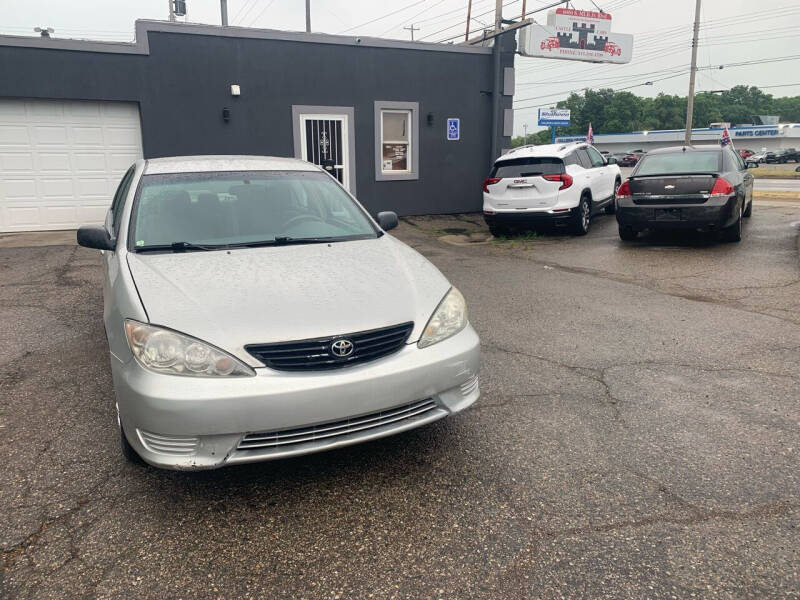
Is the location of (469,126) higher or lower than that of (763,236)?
higher

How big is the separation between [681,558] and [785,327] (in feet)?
13.7

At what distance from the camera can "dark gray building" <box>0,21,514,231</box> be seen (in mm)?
11852

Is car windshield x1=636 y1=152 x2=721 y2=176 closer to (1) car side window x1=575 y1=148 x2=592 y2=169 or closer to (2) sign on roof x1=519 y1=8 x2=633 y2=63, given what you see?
(1) car side window x1=575 y1=148 x2=592 y2=169

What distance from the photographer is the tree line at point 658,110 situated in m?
102

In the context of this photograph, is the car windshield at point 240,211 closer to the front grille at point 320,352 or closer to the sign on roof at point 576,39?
the front grille at point 320,352

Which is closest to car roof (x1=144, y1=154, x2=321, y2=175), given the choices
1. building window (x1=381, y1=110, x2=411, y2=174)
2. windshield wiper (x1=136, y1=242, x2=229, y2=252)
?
windshield wiper (x1=136, y1=242, x2=229, y2=252)

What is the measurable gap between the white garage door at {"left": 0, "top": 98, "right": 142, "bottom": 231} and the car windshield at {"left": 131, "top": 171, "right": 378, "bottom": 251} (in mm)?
9440

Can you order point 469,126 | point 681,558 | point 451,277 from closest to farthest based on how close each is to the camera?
point 681,558 < point 451,277 < point 469,126

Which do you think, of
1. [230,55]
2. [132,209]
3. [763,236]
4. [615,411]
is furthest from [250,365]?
[230,55]

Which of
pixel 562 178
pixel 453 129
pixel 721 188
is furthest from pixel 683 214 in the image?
pixel 453 129

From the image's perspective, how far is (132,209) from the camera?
12.9 feet

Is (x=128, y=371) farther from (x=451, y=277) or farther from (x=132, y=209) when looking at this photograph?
(x=451, y=277)

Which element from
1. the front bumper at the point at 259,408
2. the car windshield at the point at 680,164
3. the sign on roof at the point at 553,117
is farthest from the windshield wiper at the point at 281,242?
the sign on roof at the point at 553,117

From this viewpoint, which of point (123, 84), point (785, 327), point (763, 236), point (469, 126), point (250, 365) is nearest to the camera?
point (250, 365)
